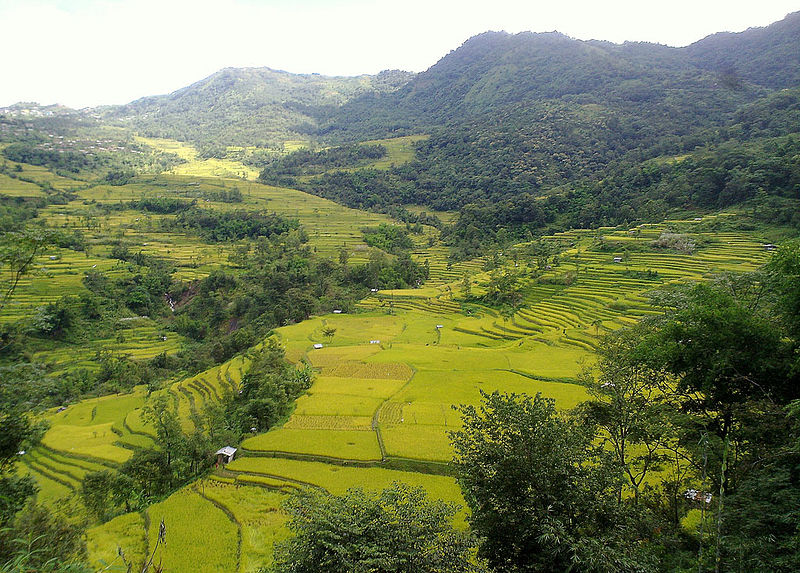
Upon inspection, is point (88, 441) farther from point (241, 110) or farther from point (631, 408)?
point (241, 110)

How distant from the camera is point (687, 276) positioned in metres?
27.5

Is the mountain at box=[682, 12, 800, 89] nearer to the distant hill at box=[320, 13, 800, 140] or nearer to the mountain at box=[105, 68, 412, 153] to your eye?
the distant hill at box=[320, 13, 800, 140]

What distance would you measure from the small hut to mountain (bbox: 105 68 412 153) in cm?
12632

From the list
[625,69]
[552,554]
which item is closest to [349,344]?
[552,554]

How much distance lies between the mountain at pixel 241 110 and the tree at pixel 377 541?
13437cm

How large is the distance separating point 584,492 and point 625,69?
125313 millimetres

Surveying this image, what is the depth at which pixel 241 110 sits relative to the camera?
15950 centimetres

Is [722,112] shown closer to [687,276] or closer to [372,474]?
[687,276]

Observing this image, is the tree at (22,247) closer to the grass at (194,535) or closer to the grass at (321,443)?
the grass at (194,535)

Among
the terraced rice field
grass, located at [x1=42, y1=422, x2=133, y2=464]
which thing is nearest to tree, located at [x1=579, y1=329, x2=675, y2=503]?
the terraced rice field

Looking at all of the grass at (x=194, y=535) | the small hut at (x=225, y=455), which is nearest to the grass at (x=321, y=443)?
the small hut at (x=225, y=455)

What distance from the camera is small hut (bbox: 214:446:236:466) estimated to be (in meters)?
15.4

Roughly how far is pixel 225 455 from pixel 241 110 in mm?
169946

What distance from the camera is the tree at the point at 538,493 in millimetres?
6445
